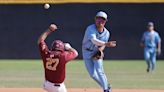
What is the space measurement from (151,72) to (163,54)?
748 cm

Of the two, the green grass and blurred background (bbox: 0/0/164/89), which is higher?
blurred background (bbox: 0/0/164/89)

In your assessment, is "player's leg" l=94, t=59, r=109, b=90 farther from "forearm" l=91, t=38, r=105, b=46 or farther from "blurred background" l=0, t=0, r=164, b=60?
"blurred background" l=0, t=0, r=164, b=60

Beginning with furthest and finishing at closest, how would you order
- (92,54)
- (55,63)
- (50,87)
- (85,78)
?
(85,78) → (92,54) → (50,87) → (55,63)

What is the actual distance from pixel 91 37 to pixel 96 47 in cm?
44

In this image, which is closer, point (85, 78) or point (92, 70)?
point (92, 70)

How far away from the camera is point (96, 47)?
12.1 m

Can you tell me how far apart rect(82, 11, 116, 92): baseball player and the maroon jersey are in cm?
197

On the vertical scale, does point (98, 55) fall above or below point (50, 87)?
above

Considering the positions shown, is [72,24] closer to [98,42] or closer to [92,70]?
[92,70]

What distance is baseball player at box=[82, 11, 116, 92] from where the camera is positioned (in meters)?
11.8

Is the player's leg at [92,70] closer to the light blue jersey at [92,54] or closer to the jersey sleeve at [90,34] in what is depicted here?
the light blue jersey at [92,54]

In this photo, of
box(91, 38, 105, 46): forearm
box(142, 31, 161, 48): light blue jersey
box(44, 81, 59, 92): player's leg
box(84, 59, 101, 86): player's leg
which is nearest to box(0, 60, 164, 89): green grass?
box(142, 31, 161, 48): light blue jersey

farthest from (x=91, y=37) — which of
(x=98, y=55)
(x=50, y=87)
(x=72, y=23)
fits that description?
(x=72, y=23)

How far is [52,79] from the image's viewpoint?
32.2ft
